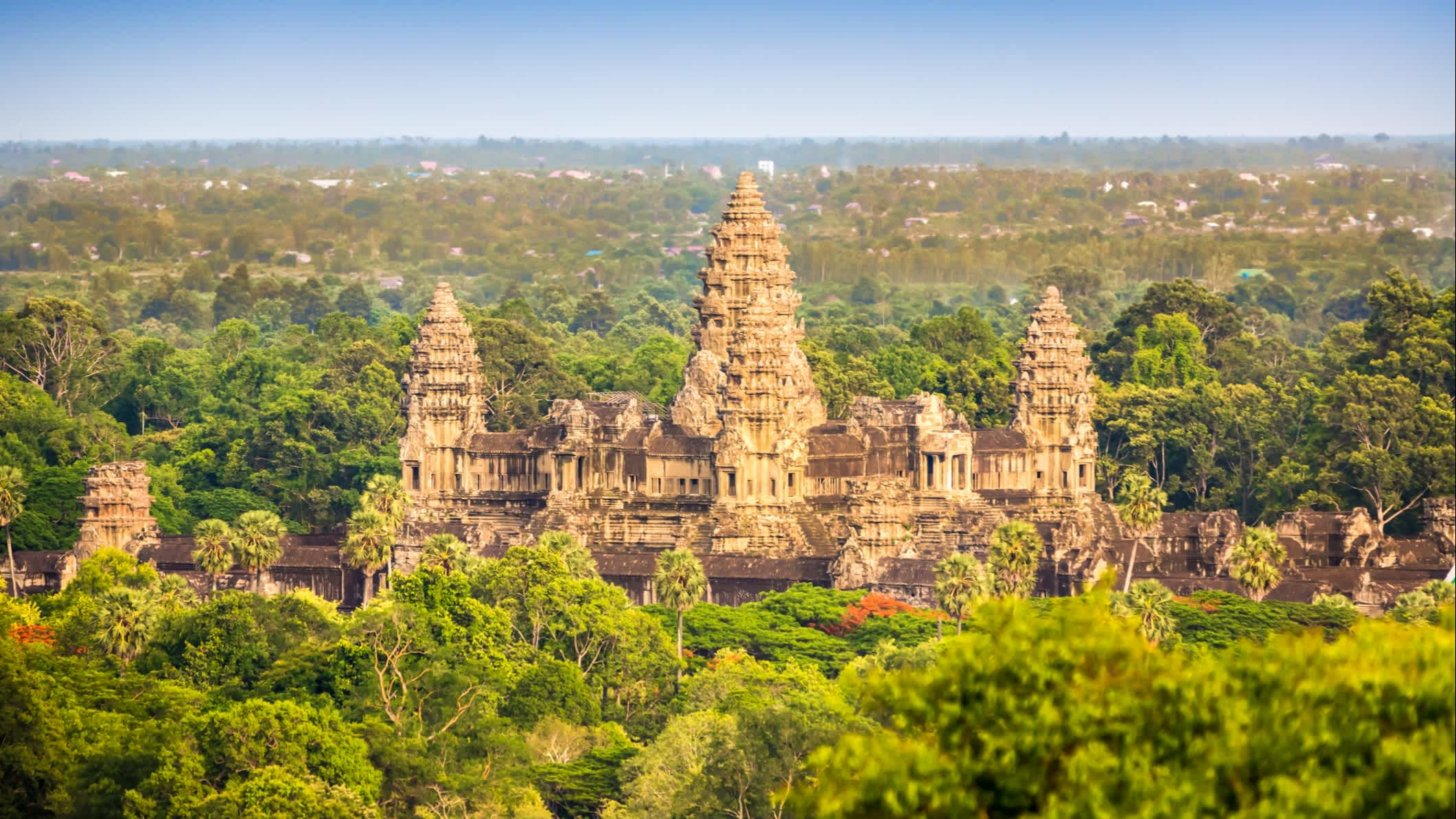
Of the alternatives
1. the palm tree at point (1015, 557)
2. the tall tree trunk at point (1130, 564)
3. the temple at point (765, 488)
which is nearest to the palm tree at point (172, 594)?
the temple at point (765, 488)

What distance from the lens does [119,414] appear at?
125 m

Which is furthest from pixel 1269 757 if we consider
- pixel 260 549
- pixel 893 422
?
pixel 893 422

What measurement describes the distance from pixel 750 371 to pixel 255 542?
51.6ft

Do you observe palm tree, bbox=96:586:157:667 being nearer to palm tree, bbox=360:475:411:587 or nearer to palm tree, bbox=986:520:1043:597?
palm tree, bbox=360:475:411:587

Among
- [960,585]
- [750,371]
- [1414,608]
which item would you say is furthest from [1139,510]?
[750,371]

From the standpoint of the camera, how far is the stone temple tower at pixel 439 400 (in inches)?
3804

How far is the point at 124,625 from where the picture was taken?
223 ft

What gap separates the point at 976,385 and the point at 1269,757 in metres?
78.6

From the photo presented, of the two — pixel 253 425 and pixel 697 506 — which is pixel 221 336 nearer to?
pixel 253 425

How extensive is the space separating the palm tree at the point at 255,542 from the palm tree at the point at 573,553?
742 centimetres

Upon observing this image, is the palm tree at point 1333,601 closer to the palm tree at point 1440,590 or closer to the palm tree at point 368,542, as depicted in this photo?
the palm tree at point 1440,590

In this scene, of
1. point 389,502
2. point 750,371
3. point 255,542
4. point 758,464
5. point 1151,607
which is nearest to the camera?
point 1151,607

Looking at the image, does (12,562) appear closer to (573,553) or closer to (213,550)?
(213,550)

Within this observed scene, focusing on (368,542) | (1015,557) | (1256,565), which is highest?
(1015,557)
